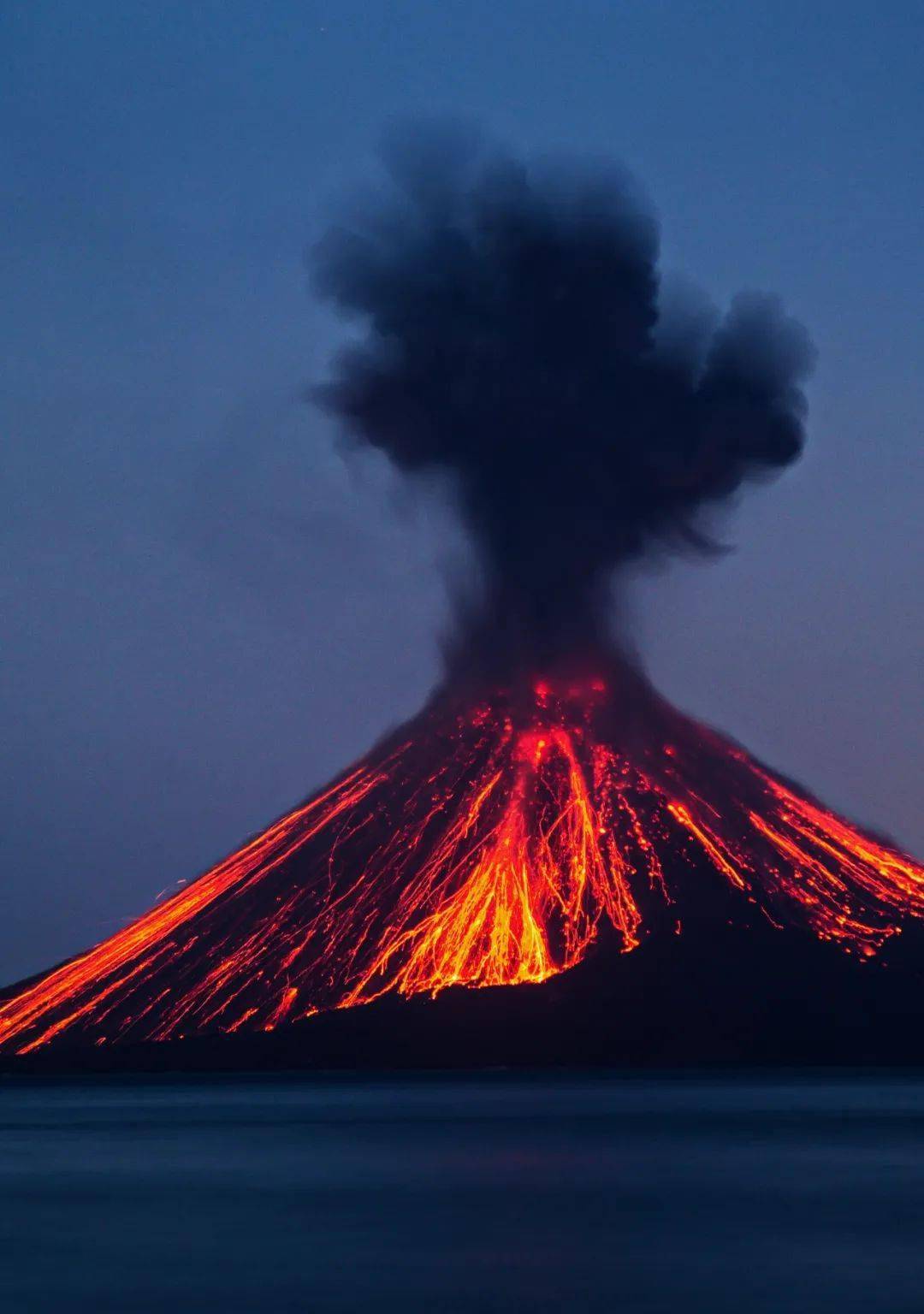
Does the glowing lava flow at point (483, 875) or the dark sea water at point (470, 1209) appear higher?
the glowing lava flow at point (483, 875)

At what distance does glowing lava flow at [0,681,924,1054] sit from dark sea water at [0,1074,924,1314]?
14600mm

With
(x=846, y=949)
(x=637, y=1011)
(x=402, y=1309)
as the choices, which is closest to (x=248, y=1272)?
(x=402, y=1309)

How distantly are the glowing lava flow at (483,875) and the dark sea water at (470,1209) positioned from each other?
47.9 feet

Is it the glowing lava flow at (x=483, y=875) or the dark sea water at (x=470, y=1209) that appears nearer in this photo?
the dark sea water at (x=470, y=1209)

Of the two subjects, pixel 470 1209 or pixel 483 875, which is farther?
pixel 483 875

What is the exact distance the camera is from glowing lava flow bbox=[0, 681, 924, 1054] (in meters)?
74.3

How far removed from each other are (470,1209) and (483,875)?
144 ft

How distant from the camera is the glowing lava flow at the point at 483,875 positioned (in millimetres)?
74312

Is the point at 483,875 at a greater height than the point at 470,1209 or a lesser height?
greater

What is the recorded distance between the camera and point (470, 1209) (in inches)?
1287

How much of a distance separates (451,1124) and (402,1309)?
28.9 m

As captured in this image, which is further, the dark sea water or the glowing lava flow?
the glowing lava flow

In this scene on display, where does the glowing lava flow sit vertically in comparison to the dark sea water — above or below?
above

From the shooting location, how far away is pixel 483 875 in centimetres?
7656
